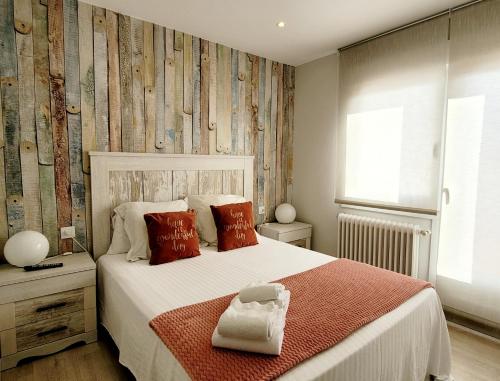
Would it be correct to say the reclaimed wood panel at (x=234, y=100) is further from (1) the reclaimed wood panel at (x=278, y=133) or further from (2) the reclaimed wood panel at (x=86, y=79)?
(2) the reclaimed wood panel at (x=86, y=79)

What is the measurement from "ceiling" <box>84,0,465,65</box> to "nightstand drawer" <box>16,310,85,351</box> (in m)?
2.24

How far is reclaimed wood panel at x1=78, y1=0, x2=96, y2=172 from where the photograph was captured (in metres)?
2.21

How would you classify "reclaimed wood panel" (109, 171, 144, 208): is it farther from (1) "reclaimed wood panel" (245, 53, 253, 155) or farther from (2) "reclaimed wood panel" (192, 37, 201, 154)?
(1) "reclaimed wood panel" (245, 53, 253, 155)

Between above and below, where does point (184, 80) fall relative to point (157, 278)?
above

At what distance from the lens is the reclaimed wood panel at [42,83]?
2051 millimetres

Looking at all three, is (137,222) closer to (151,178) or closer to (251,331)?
(151,178)

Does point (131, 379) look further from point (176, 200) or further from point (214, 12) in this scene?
point (214, 12)

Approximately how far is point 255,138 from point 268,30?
1082mm

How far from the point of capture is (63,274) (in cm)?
190

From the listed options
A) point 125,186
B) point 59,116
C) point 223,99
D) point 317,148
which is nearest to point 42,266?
point 125,186

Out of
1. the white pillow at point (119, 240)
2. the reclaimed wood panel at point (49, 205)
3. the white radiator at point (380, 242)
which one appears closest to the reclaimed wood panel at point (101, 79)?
the reclaimed wood panel at point (49, 205)

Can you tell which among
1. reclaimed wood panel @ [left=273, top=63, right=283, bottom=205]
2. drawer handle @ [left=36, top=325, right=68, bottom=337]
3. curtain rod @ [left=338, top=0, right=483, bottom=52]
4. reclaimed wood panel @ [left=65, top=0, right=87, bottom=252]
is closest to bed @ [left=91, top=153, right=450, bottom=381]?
reclaimed wood panel @ [left=65, top=0, right=87, bottom=252]

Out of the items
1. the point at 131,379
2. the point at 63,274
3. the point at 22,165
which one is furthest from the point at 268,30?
the point at 131,379

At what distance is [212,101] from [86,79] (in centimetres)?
110
